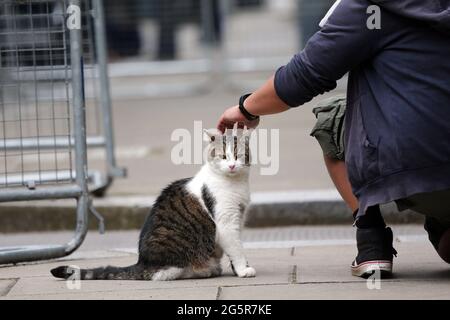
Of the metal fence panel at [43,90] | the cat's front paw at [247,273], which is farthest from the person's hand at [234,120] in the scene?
the metal fence panel at [43,90]

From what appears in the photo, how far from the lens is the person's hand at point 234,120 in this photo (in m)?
4.14

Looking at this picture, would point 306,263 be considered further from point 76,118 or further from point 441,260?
point 76,118

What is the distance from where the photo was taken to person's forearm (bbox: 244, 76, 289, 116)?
400 cm

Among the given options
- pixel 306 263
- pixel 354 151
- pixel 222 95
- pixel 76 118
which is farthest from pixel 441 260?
pixel 222 95

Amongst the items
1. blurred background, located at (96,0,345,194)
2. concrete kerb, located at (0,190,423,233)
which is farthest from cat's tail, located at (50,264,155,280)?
blurred background, located at (96,0,345,194)

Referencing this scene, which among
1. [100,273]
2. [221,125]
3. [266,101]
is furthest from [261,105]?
[100,273]

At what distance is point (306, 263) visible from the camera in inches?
186

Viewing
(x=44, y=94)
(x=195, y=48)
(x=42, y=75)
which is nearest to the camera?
(x=42, y=75)

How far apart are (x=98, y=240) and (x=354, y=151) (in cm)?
241

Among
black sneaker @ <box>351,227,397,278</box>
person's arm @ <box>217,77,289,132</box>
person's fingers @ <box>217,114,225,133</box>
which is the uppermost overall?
person's arm @ <box>217,77,289,132</box>

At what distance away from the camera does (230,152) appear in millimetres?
→ 4277

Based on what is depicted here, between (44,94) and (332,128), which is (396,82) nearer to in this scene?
(332,128)

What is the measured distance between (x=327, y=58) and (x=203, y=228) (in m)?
0.95

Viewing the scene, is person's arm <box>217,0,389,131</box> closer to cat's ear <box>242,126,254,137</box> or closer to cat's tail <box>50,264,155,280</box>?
cat's ear <box>242,126,254,137</box>
